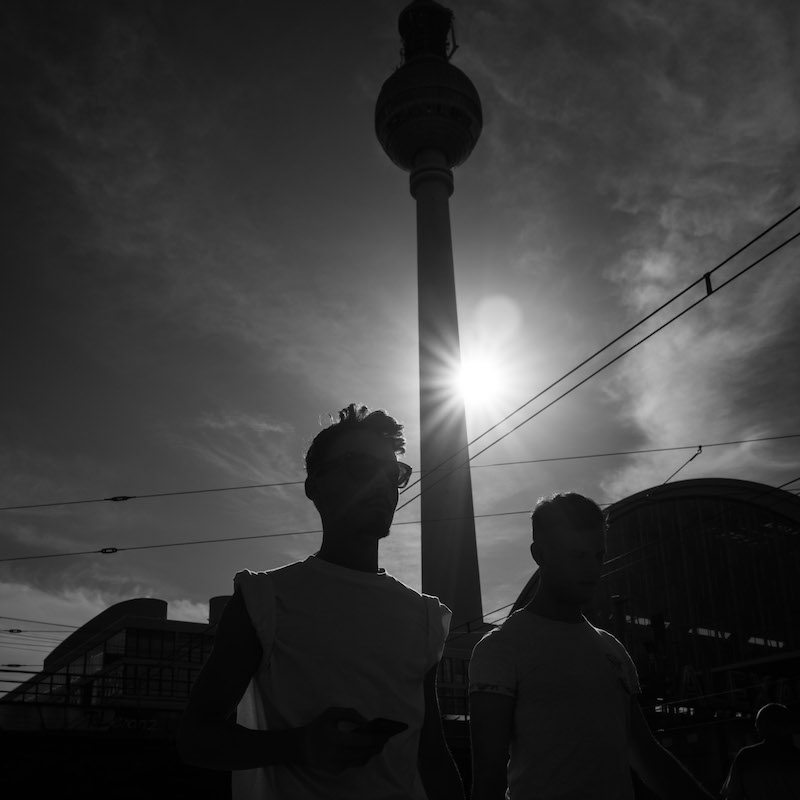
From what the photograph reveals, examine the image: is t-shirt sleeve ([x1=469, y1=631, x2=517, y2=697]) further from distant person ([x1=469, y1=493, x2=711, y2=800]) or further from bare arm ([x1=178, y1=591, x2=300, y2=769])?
bare arm ([x1=178, y1=591, x2=300, y2=769])

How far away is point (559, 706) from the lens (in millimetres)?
3529

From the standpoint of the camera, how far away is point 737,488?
117 feet

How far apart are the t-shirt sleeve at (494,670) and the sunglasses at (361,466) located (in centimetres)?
103

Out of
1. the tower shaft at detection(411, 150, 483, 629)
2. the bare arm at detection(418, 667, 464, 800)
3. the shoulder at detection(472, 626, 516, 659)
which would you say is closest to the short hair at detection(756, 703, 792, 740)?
the shoulder at detection(472, 626, 516, 659)

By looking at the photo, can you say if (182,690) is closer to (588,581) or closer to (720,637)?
(720,637)

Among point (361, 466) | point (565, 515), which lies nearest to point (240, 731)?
point (361, 466)

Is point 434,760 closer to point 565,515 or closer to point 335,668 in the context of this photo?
point 335,668

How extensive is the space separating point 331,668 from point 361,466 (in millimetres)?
729

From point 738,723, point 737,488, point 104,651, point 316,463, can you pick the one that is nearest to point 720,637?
point 737,488

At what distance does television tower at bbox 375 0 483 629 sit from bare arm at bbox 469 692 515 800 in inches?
1467

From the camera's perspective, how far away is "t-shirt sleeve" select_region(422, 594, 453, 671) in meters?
2.83

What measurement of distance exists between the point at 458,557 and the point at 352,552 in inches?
1773

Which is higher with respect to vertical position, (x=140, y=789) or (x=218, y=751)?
(x=218, y=751)

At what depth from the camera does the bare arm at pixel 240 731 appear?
2072 millimetres
